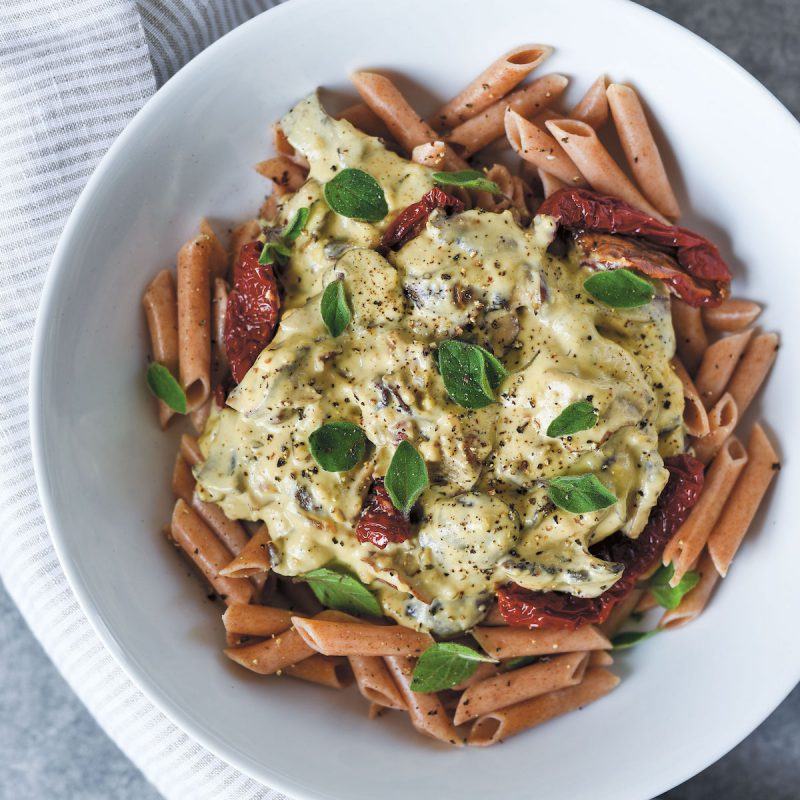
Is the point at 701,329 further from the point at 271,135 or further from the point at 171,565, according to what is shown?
the point at 171,565

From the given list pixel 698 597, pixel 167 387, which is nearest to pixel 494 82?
pixel 167 387

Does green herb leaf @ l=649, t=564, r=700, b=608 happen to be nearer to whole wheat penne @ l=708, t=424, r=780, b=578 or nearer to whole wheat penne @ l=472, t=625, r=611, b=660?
whole wheat penne @ l=708, t=424, r=780, b=578

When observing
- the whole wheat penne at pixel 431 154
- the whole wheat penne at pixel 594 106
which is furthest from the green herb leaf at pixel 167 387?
the whole wheat penne at pixel 594 106

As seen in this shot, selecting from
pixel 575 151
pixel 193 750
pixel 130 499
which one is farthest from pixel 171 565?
pixel 575 151

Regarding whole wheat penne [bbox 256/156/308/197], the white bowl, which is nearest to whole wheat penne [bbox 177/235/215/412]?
the white bowl

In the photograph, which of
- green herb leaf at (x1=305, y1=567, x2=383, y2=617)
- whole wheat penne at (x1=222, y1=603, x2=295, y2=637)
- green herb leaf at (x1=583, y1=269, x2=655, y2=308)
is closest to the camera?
green herb leaf at (x1=583, y1=269, x2=655, y2=308)

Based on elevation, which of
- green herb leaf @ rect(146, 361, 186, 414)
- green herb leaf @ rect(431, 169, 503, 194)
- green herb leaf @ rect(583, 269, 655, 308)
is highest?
green herb leaf @ rect(431, 169, 503, 194)

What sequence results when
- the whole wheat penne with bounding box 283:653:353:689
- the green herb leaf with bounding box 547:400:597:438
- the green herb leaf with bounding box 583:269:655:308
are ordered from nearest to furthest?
the green herb leaf with bounding box 547:400:597:438 → the green herb leaf with bounding box 583:269:655:308 → the whole wheat penne with bounding box 283:653:353:689
